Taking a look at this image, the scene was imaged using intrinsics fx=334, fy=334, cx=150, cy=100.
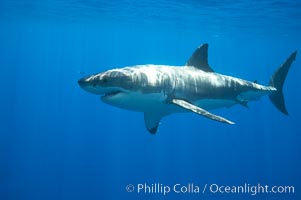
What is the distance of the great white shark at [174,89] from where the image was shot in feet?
22.1

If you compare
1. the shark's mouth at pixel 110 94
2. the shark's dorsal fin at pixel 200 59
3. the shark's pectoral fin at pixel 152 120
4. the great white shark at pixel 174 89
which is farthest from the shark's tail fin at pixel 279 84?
the shark's mouth at pixel 110 94

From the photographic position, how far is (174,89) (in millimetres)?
8023

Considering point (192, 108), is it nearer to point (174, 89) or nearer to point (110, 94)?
point (174, 89)

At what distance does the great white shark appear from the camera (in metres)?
6.73

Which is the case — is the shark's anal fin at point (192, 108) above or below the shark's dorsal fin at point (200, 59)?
below

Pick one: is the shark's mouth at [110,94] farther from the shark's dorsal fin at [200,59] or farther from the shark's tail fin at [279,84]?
the shark's tail fin at [279,84]

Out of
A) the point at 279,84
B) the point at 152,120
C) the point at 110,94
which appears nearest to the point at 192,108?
the point at 110,94

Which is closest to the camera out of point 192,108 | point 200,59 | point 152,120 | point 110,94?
point 110,94

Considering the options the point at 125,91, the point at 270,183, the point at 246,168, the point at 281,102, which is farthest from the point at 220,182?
the point at 125,91

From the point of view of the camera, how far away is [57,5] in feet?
87.8

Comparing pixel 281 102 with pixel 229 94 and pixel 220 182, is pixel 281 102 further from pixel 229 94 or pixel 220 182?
pixel 220 182

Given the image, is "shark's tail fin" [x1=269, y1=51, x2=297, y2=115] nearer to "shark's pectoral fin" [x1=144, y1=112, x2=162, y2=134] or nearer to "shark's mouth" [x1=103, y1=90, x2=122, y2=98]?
"shark's pectoral fin" [x1=144, y1=112, x2=162, y2=134]

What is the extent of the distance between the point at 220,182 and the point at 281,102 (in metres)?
32.9

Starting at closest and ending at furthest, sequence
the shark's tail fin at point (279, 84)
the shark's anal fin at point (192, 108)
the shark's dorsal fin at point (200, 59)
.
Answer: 1. the shark's anal fin at point (192, 108)
2. the shark's dorsal fin at point (200, 59)
3. the shark's tail fin at point (279, 84)
